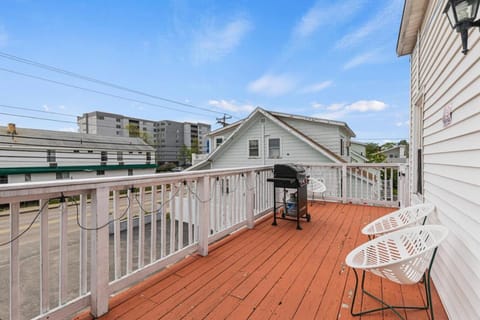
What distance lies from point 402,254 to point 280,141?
8.70m

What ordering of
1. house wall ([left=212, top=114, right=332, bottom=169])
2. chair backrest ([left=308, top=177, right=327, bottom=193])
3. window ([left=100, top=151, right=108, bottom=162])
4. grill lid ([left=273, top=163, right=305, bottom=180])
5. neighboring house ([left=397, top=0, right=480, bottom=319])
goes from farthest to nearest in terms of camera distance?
window ([left=100, top=151, right=108, bottom=162]) < house wall ([left=212, top=114, right=332, bottom=169]) < chair backrest ([left=308, top=177, right=327, bottom=193]) < grill lid ([left=273, top=163, right=305, bottom=180]) < neighboring house ([left=397, top=0, right=480, bottom=319])

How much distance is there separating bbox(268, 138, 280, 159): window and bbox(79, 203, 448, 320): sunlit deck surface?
736 cm

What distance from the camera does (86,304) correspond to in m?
1.67

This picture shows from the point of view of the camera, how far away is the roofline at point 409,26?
281 cm

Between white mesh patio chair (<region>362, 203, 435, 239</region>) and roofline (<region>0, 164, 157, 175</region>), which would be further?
roofline (<region>0, 164, 157, 175</region>)

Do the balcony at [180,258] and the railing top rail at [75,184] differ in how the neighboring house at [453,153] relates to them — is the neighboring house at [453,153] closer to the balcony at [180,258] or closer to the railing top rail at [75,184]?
the balcony at [180,258]

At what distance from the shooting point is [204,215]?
2.73 metres

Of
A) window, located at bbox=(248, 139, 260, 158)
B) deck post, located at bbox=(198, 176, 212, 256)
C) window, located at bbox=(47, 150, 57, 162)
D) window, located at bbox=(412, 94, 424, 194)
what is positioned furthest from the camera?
window, located at bbox=(47, 150, 57, 162)

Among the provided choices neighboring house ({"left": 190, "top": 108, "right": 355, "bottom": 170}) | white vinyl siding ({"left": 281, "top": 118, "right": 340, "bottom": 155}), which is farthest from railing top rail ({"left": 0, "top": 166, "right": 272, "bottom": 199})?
white vinyl siding ({"left": 281, "top": 118, "right": 340, "bottom": 155})

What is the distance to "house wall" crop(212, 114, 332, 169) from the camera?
9641 millimetres

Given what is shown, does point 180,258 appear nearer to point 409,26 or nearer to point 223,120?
point 409,26

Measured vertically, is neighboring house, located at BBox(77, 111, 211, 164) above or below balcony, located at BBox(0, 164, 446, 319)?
above

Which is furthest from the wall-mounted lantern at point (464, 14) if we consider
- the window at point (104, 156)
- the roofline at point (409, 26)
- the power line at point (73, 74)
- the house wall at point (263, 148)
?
the window at point (104, 156)

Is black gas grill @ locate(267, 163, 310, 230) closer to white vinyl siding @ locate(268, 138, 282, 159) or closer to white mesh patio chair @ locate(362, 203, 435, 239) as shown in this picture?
white mesh patio chair @ locate(362, 203, 435, 239)
